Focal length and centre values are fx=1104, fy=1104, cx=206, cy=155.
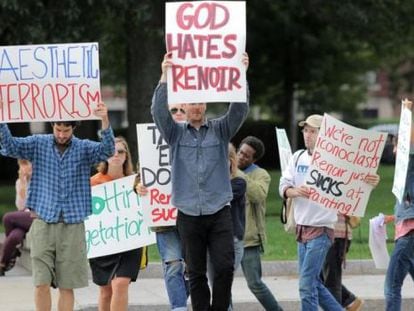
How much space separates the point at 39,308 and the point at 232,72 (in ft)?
7.64

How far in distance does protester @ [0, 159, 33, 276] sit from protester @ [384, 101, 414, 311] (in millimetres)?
5388

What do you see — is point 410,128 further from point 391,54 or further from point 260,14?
point 391,54

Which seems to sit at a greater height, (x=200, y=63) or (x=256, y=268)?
(x=200, y=63)

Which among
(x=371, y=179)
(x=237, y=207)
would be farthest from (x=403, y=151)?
(x=237, y=207)

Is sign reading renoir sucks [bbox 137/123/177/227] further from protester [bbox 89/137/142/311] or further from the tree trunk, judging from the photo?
the tree trunk

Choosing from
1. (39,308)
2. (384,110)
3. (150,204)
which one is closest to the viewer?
(39,308)

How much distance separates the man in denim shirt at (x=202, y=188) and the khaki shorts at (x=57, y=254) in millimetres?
967

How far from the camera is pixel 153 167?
8.89 meters

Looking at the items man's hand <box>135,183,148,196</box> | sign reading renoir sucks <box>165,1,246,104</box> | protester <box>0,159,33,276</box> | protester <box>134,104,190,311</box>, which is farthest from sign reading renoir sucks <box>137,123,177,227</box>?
protester <box>0,159,33,276</box>

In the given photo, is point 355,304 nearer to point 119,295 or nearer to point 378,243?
point 378,243

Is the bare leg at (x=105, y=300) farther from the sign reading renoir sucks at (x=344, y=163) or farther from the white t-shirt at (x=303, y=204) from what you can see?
the sign reading renoir sucks at (x=344, y=163)

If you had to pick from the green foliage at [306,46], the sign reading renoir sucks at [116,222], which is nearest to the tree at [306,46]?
the green foliage at [306,46]

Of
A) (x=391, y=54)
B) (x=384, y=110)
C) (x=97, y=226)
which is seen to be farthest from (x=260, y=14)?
(x=384, y=110)

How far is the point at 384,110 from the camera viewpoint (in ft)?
281
